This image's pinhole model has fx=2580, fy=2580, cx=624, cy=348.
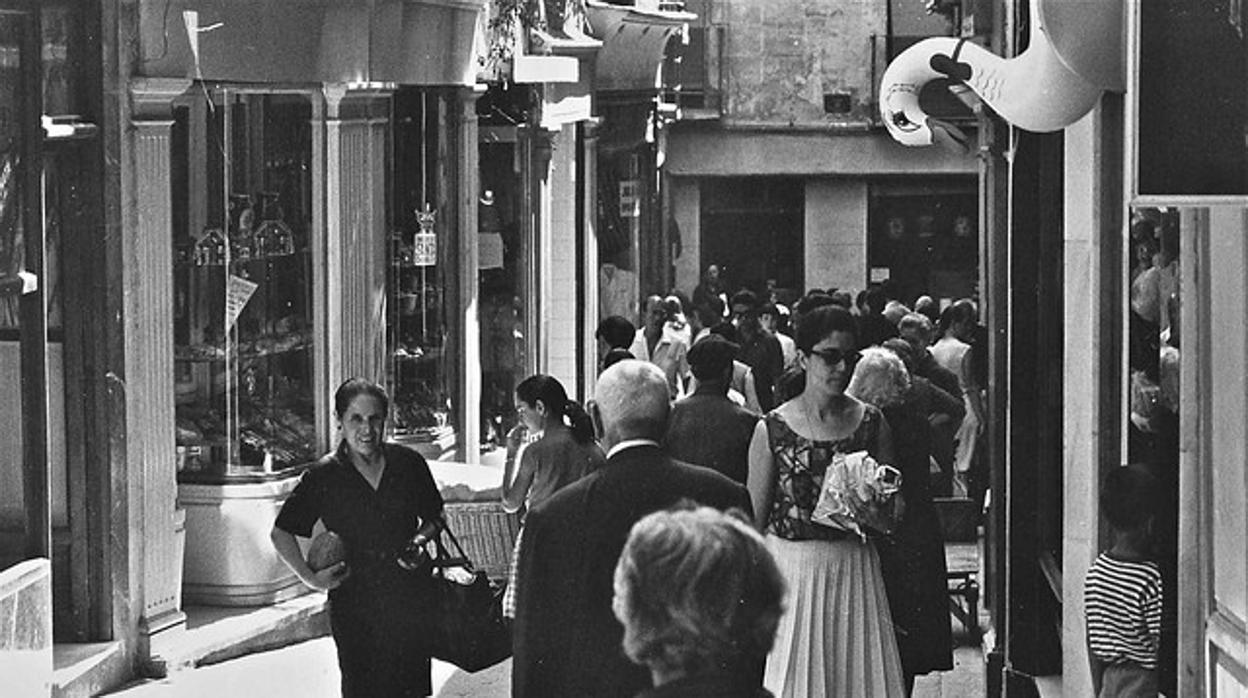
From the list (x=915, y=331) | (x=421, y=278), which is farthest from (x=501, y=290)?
(x=915, y=331)

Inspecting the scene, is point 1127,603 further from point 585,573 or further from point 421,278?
point 421,278

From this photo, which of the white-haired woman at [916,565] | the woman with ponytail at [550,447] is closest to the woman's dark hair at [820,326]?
the white-haired woman at [916,565]

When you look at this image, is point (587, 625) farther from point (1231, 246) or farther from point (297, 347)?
point (297, 347)

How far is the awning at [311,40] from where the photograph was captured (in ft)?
42.2

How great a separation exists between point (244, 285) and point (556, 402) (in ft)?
14.5

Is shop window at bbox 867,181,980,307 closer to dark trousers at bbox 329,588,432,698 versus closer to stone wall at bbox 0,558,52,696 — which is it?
stone wall at bbox 0,558,52,696

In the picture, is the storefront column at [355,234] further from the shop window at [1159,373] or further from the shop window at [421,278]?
the shop window at [1159,373]

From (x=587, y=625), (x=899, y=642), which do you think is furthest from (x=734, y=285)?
(x=587, y=625)

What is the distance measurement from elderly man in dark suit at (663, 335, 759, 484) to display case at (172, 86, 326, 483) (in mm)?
4307

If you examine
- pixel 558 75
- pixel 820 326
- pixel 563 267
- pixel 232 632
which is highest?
pixel 558 75

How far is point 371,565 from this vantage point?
9.24 m

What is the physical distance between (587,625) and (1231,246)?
1.92m

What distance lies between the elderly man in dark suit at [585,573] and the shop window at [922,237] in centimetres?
2839

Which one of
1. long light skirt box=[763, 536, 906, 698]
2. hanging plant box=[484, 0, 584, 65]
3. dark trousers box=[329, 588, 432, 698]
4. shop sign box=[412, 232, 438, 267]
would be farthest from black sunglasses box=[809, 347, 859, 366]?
hanging plant box=[484, 0, 584, 65]
